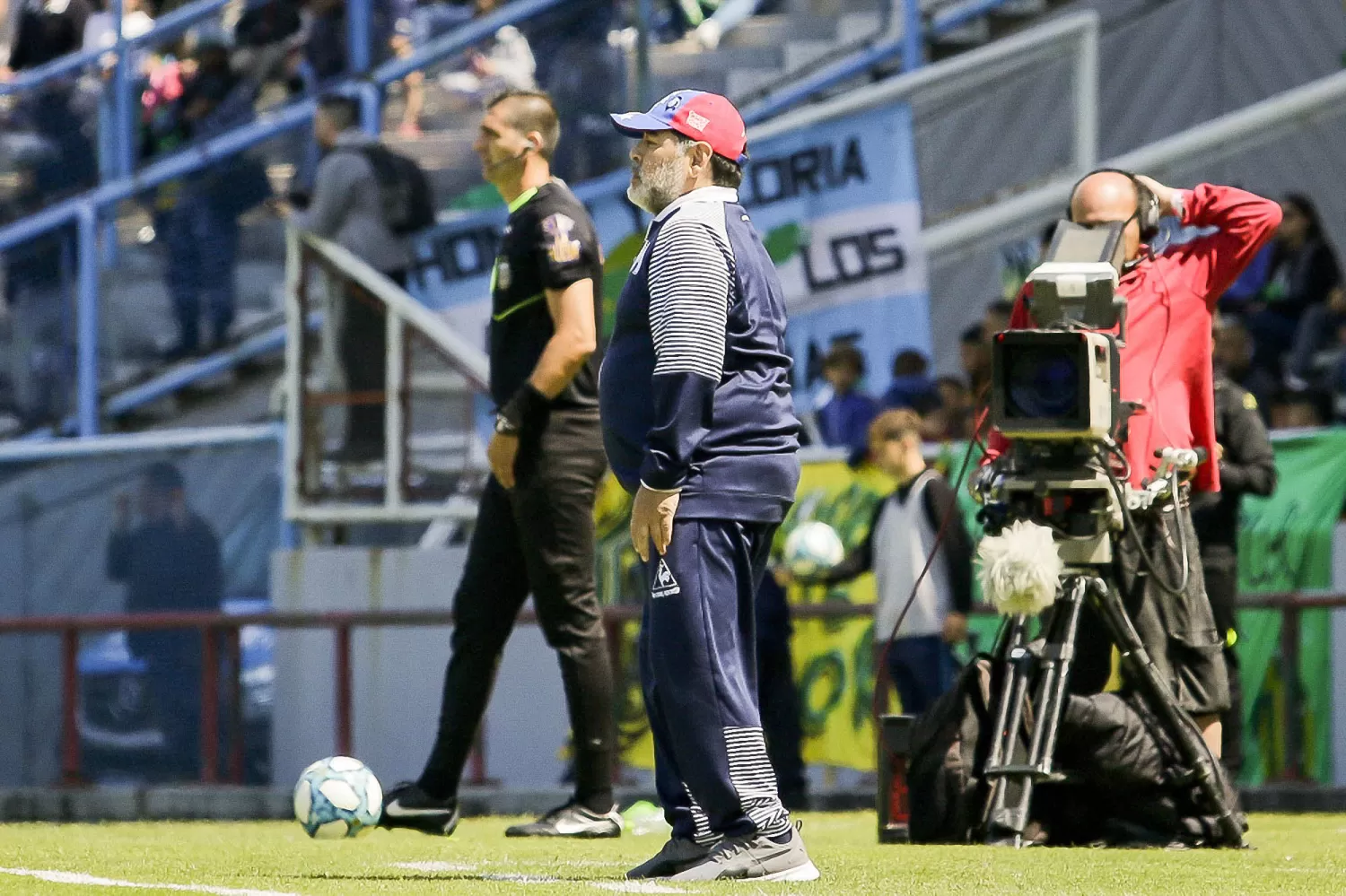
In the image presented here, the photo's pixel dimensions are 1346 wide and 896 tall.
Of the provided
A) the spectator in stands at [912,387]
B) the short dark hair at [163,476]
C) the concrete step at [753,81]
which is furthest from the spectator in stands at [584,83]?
the short dark hair at [163,476]

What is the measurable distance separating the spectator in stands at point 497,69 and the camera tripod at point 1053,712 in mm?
7254

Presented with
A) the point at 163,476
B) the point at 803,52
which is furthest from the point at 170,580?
the point at 803,52

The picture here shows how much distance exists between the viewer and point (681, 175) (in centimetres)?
666

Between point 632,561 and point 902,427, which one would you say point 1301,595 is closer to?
point 902,427

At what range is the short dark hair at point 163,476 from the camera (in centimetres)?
1335

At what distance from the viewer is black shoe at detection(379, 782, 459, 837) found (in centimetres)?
838

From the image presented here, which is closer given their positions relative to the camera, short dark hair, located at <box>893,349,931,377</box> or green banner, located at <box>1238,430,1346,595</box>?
green banner, located at <box>1238,430,1346,595</box>

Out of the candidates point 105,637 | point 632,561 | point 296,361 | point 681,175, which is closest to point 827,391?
point 632,561

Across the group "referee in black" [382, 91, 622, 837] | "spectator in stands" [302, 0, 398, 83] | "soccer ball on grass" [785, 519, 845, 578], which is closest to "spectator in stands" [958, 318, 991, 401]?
"soccer ball on grass" [785, 519, 845, 578]

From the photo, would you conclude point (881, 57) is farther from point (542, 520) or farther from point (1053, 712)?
point (1053, 712)

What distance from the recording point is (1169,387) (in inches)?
325

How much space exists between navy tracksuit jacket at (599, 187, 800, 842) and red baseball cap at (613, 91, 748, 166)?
0.41 ft

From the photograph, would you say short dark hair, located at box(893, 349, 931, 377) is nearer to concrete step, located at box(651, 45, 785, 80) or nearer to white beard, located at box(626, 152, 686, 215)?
concrete step, located at box(651, 45, 785, 80)

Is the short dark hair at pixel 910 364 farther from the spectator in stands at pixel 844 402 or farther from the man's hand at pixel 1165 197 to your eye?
the man's hand at pixel 1165 197
